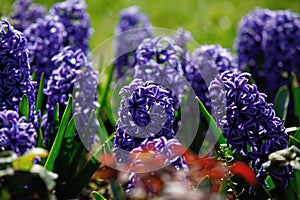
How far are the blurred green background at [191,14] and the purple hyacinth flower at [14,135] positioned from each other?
4.19 meters

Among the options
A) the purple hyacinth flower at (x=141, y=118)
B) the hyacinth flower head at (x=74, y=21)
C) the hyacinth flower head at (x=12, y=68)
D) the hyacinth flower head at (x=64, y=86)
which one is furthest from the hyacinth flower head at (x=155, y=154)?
the hyacinth flower head at (x=74, y=21)

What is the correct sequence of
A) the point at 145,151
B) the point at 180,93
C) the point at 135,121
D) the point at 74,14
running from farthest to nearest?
the point at 74,14
the point at 180,93
the point at 135,121
the point at 145,151

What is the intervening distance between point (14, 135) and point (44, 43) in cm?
163

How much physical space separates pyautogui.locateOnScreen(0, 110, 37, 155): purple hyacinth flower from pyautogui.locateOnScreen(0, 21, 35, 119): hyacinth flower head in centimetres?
51

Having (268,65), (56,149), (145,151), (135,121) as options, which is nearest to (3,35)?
(56,149)

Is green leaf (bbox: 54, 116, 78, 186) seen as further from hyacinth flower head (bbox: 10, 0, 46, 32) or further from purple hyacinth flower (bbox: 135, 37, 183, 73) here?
hyacinth flower head (bbox: 10, 0, 46, 32)

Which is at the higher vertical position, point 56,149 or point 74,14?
point 74,14

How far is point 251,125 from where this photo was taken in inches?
98.8

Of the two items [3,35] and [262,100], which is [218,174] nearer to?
[262,100]

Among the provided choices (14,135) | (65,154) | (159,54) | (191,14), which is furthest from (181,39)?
(191,14)

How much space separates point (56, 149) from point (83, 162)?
0.39 meters

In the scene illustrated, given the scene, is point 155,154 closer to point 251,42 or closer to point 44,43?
point 44,43

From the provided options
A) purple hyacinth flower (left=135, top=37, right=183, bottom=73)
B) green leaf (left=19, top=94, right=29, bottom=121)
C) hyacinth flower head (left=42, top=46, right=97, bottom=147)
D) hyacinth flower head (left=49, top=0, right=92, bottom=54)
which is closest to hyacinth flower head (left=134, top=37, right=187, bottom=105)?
purple hyacinth flower (left=135, top=37, right=183, bottom=73)

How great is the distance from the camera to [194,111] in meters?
3.43
